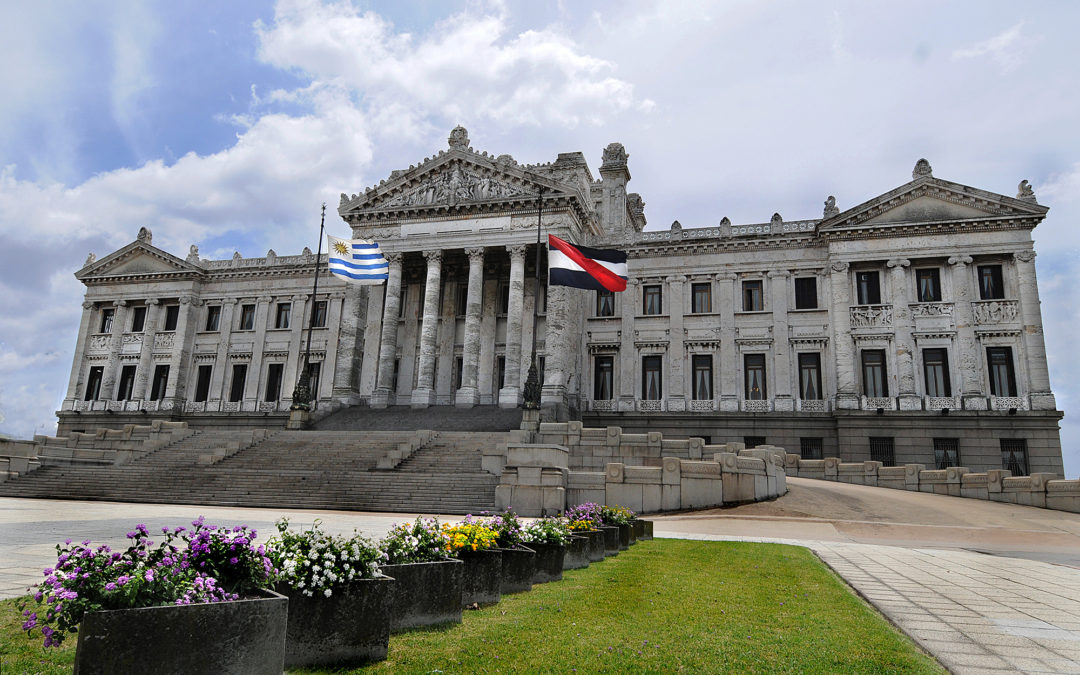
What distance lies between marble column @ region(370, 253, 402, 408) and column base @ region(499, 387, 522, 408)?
24.0 feet

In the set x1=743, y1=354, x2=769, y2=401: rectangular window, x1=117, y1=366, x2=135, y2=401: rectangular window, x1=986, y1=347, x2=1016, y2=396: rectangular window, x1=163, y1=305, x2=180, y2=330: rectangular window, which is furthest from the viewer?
x1=163, y1=305, x2=180, y2=330: rectangular window

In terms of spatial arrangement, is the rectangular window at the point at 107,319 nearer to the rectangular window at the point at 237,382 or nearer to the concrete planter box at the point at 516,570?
the rectangular window at the point at 237,382

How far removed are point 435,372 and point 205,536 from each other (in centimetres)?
4199

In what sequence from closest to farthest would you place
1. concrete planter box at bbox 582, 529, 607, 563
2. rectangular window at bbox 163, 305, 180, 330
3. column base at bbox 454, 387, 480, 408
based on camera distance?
1. concrete planter box at bbox 582, 529, 607, 563
2. column base at bbox 454, 387, 480, 408
3. rectangular window at bbox 163, 305, 180, 330

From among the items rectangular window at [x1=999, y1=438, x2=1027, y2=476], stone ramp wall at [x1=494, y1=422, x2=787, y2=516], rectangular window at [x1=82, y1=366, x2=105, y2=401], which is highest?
rectangular window at [x1=82, y1=366, x2=105, y2=401]

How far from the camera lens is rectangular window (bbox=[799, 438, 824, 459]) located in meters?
40.8

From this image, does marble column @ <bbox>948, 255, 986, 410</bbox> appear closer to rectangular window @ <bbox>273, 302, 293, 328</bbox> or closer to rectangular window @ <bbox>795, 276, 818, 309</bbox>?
rectangular window @ <bbox>795, 276, 818, 309</bbox>

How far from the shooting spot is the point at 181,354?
54.6 metres

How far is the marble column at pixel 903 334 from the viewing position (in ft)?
129

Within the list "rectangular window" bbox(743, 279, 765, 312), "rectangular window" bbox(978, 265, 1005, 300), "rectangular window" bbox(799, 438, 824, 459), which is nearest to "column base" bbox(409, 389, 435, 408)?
"rectangular window" bbox(743, 279, 765, 312)

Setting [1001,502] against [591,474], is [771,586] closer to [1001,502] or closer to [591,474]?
[591,474]

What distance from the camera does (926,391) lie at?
39.9 meters

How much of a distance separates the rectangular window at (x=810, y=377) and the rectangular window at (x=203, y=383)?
41550mm

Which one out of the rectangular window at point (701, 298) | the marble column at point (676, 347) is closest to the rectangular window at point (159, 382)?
the marble column at point (676, 347)
